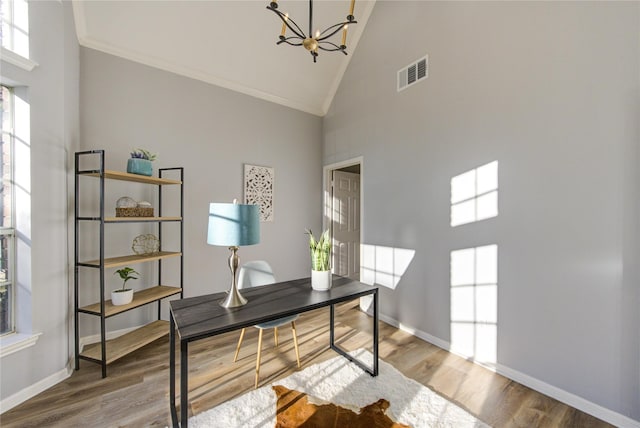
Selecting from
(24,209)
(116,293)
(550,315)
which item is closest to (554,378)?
(550,315)

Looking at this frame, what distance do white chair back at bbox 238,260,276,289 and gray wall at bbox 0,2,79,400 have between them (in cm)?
131

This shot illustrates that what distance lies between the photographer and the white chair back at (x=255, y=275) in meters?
2.34

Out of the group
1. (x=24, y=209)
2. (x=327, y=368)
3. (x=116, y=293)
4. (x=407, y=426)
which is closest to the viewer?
(x=407, y=426)

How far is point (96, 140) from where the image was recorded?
8.27 feet

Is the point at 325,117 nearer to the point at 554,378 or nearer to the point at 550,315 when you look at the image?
the point at 550,315

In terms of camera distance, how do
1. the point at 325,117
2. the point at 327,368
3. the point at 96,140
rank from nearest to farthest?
the point at 327,368 < the point at 96,140 < the point at 325,117

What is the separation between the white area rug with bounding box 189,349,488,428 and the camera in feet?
5.29

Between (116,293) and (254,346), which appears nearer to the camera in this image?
(116,293)

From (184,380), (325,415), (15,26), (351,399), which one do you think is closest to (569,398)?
(351,399)

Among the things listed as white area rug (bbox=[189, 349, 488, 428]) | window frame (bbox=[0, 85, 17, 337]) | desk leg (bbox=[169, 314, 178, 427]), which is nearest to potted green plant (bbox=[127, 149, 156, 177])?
window frame (bbox=[0, 85, 17, 337])

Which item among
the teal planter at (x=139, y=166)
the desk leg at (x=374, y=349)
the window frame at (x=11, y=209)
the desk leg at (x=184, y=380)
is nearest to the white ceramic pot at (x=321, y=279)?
the desk leg at (x=374, y=349)

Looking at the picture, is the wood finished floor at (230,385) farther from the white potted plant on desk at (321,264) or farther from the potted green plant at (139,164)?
the potted green plant at (139,164)

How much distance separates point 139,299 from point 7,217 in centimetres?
108

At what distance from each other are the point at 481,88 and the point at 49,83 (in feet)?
10.8
